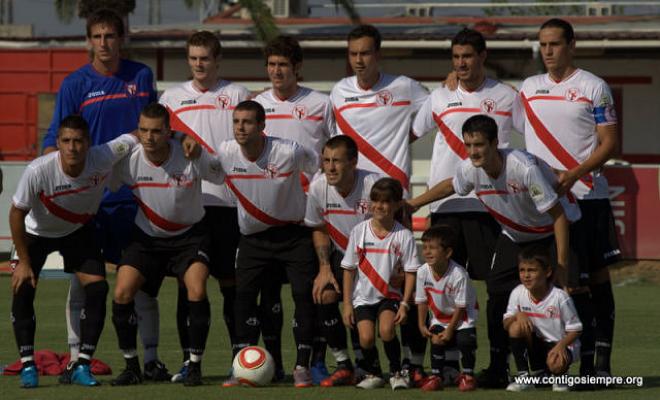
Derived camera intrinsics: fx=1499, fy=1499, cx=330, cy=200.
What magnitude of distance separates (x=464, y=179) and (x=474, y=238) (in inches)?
24.5

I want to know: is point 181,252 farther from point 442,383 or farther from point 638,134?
point 638,134

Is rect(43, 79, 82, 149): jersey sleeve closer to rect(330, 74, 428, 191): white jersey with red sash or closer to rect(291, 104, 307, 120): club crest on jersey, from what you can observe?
rect(291, 104, 307, 120): club crest on jersey

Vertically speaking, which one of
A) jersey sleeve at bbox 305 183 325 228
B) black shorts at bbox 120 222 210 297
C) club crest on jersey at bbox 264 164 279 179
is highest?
club crest on jersey at bbox 264 164 279 179

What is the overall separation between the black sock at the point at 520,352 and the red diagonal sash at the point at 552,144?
1199mm

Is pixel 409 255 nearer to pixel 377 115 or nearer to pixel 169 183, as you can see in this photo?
pixel 377 115

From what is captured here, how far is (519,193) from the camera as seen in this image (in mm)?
9812

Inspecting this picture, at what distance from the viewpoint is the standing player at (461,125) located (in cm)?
1039

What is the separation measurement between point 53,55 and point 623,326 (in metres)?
19.3

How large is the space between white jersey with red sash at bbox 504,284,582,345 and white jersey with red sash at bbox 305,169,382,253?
4.18 ft

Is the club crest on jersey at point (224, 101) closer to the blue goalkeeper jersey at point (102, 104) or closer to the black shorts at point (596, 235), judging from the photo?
the blue goalkeeper jersey at point (102, 104)

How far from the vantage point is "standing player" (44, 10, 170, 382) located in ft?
34.9

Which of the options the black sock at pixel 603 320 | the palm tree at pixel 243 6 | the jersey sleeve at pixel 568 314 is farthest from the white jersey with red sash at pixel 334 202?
the palm tree at pixel 243 6

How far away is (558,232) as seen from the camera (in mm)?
9734

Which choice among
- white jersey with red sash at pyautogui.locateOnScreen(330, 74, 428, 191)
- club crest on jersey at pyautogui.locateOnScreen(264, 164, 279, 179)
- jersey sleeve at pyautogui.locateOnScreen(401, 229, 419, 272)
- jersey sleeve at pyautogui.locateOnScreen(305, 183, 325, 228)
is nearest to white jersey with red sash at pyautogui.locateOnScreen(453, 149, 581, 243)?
jersey sleeve at pyautogui.locateOnScreen(401, 229, 419, 272)
